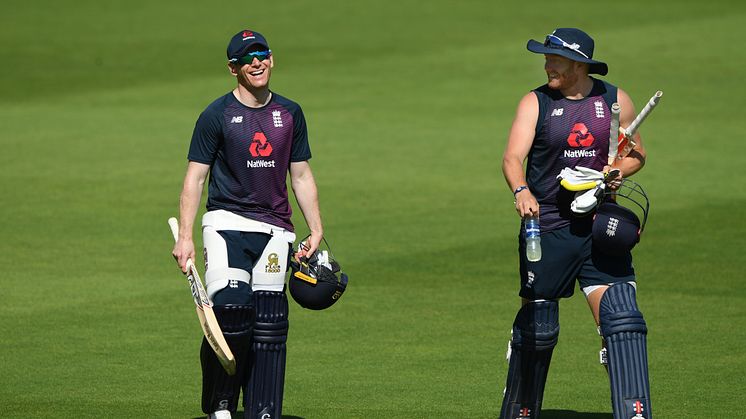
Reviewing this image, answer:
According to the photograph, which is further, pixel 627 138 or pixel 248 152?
pixel 627 138

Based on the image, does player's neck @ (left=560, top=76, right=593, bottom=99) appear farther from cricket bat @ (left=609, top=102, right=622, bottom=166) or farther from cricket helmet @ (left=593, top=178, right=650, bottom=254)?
cricket helmet @ (left=593, top=178, right=650, bottom=254)

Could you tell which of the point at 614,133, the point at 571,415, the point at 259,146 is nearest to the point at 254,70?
the point at 259,146

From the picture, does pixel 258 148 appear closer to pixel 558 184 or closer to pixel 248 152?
pixel 248 152

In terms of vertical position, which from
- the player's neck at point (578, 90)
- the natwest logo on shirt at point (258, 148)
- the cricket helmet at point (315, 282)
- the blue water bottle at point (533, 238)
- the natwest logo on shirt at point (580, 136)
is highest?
the player's neck at point (578, 90)

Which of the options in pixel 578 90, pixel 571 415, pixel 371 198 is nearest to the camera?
pixel 578 90

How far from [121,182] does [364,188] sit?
305 centimetres

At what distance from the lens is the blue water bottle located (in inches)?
336

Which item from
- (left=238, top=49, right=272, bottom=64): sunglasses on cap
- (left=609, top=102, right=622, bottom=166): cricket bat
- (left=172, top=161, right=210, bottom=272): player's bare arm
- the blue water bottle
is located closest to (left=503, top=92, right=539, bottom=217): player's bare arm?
the blue water bottle

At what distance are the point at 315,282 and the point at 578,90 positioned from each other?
6.48 ft

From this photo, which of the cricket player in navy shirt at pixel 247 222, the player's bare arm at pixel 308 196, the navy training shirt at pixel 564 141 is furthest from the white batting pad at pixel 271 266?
the navy training shirt at pixel 564 141

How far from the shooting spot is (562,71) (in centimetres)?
884

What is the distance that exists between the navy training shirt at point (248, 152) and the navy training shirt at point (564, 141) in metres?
1.47

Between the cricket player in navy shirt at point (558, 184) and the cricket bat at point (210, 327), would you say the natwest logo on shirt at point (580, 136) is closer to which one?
the cricket player in navy shirt at point (558, 184)

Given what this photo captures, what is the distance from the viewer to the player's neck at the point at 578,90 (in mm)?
8930
